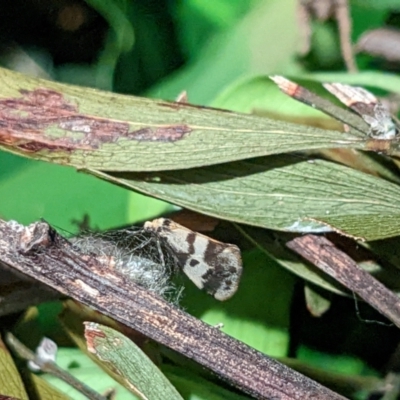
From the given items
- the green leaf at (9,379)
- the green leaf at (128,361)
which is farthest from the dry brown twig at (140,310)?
the green leaf at (9,379)

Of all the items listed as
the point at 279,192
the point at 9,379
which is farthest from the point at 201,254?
the point at 9,379

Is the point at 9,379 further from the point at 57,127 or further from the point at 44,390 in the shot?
the point at 57,127

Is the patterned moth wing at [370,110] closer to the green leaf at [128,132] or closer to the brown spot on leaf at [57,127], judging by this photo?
the green leaf at [128,132]

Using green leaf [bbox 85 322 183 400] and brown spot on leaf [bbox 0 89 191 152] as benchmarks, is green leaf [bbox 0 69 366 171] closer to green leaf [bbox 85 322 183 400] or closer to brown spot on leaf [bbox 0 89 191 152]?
brown spot on leaf [bbox 0 89 191 152]

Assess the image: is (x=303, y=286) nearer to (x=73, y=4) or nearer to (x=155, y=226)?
(x=155, y=226)

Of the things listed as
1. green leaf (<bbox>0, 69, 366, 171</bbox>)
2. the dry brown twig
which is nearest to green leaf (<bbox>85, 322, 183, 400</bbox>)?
the dry brown twig

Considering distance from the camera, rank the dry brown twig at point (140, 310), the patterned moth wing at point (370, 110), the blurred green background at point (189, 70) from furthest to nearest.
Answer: the blurred green background at point (189, 70) < the patterned moth wing at point (370, 110) < the dry brown twig at point (140, 310)
